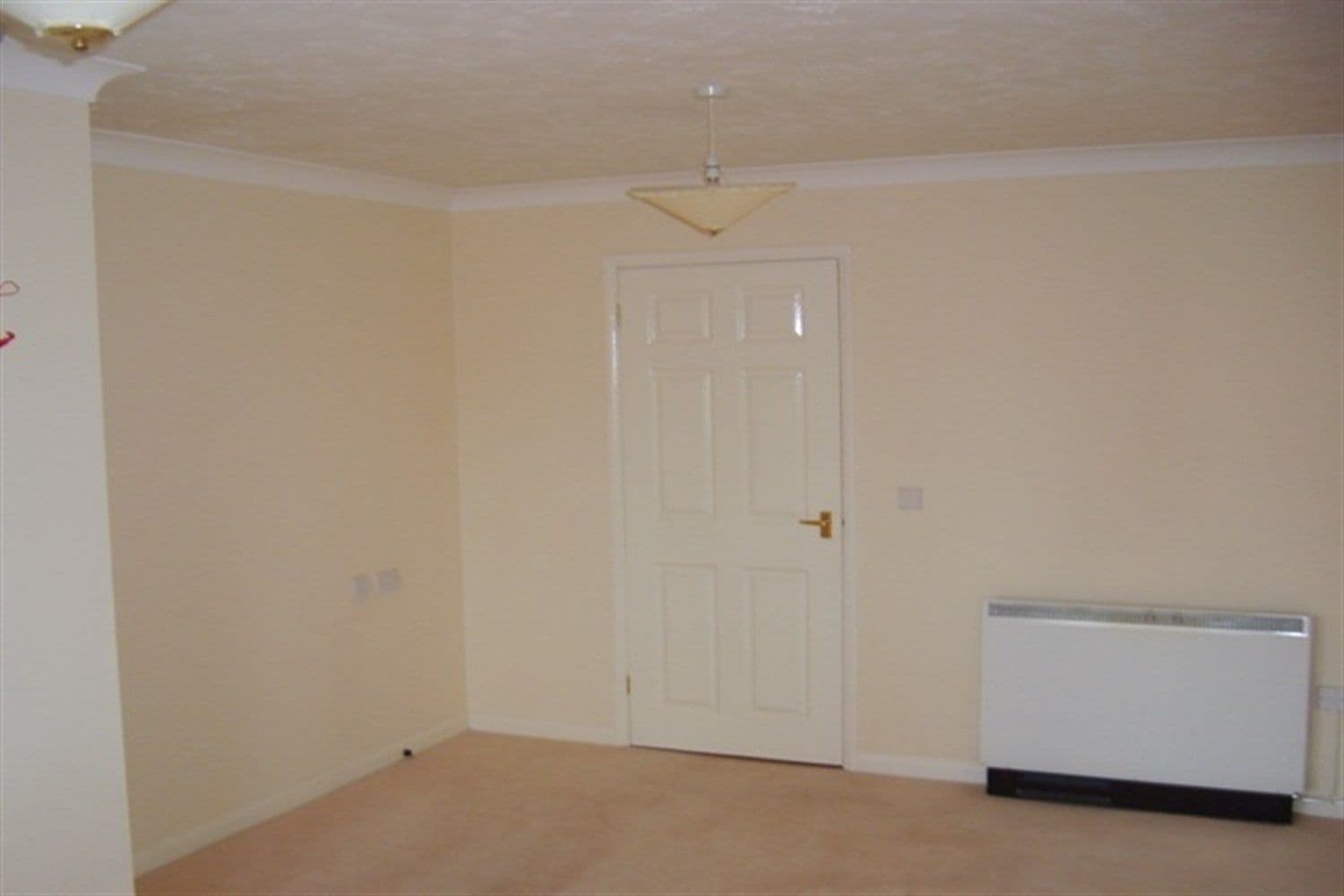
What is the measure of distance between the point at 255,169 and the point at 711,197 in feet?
6.27

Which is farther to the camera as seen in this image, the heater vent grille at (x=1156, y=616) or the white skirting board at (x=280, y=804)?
the heater vent grille at (x=1156, y=616)

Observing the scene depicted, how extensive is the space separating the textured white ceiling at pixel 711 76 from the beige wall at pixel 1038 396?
0.36 m

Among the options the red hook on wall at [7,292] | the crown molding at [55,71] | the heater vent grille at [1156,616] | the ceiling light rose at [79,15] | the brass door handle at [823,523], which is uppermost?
the crown molding at [55,71]

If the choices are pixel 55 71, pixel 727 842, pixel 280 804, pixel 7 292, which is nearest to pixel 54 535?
pixel 7 292

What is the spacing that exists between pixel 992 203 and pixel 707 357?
1318mm

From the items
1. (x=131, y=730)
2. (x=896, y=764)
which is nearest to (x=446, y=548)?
(x=131, y=730)

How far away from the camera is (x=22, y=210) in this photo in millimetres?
2959

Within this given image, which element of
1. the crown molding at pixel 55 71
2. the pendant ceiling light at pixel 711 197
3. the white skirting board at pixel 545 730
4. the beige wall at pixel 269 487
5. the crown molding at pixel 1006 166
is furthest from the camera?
the white skirting board at pixel 545 730

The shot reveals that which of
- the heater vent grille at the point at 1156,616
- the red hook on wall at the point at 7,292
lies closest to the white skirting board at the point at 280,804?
Result: the red hook on wall at the point at 7,292

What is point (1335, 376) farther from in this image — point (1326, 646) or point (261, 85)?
point (261, 85)

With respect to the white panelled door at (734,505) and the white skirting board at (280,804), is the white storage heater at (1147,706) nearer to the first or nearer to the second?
the white panelled door at (734,505)

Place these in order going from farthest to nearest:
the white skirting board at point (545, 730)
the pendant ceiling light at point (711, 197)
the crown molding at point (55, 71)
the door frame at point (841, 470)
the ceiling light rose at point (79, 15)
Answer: the white skirting board at point (545, 730) → the door frame at point (841, 470) → the pendant ceiling light at point (711, 197) → the crown molding at point (55, 71) → the ceiling light rose at point (79, 15)

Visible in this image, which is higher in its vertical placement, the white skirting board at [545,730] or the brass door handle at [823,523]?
the brass door handle at [823,523]

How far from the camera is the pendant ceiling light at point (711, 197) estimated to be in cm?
344
